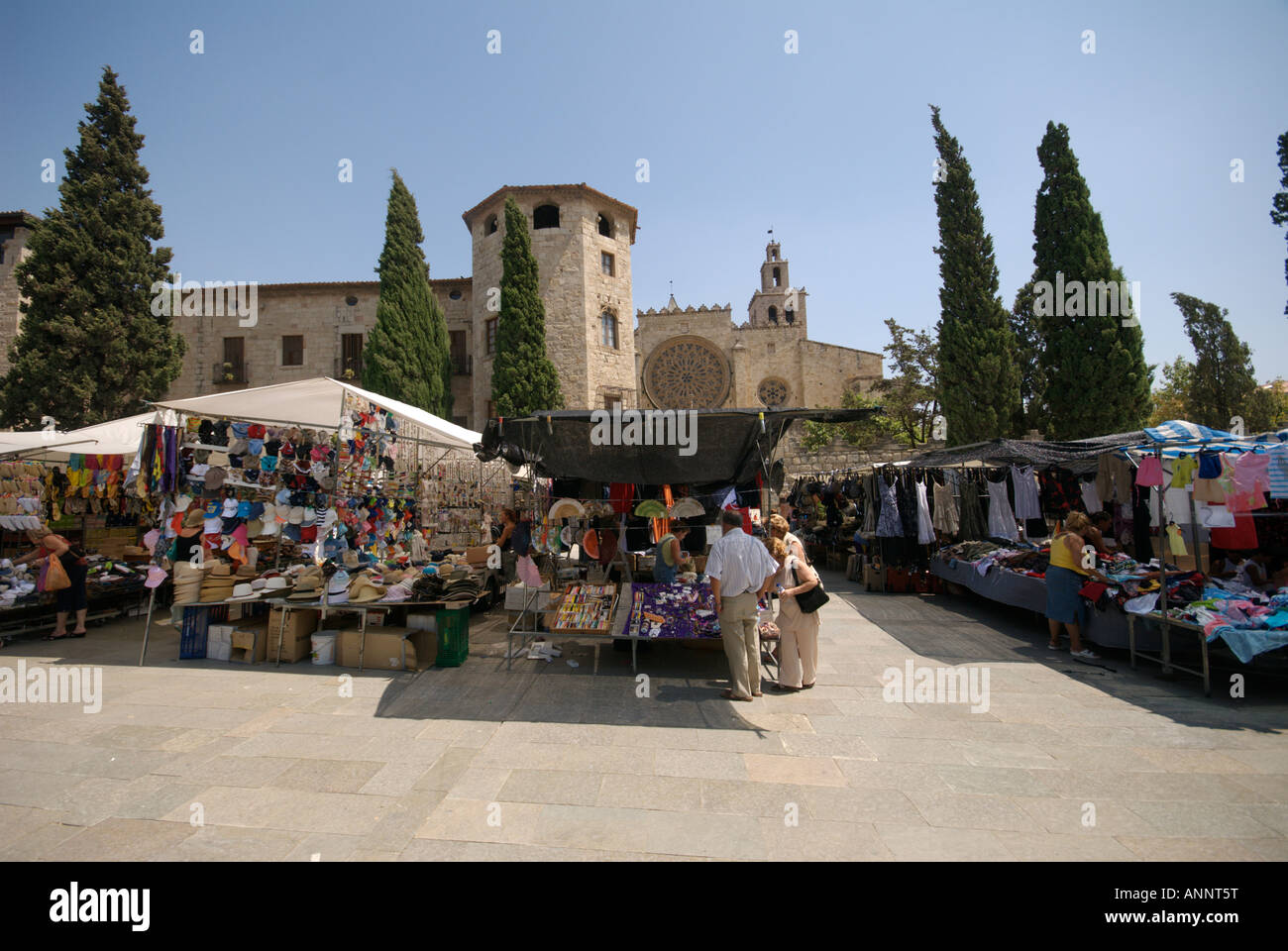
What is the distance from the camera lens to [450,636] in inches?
214

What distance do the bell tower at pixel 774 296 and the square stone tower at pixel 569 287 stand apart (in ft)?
65.1

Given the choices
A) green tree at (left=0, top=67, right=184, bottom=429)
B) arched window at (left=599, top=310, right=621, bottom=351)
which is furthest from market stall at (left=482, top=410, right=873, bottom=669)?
arched window at (left=599, top=310, right=621, bottom=351)

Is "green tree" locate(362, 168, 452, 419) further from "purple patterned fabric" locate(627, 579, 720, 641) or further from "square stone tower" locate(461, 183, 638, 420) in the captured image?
"purple patterned fabric" locate(627, 579, 720, 641)

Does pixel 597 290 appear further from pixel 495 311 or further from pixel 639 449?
pixel 639 449

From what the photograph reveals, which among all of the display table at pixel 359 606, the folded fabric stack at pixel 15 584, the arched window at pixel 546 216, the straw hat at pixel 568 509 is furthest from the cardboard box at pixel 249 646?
the arched window at pixel 546 216

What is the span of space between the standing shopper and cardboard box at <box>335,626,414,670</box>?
6.59 metres

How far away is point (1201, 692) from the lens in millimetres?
4652

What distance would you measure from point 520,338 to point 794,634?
17428 millimetres

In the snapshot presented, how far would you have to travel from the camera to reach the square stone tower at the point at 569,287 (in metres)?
21.7

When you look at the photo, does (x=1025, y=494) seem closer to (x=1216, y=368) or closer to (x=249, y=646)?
(x=249, y=646)

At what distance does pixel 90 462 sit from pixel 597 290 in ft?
57.0

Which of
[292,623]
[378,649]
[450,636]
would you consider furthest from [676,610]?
[292,623]

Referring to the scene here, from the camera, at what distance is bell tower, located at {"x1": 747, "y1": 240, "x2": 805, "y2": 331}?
40750mm

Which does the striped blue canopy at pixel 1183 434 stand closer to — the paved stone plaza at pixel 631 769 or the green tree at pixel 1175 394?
the paved stone plaza at pixel 631 769
